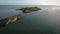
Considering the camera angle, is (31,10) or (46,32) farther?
(31,10)

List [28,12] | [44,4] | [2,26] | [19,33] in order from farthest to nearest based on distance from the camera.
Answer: [44,4]
[28,12]
[2,26]
[19,33]

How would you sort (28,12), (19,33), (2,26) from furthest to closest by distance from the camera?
(28,12) < (2,26) < (19,33)

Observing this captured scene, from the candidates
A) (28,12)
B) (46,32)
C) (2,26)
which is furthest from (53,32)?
(28,12)

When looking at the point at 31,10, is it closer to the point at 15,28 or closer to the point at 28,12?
the point at 28,12

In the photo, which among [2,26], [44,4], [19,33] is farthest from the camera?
[44,4]

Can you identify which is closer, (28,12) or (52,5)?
(28,12)

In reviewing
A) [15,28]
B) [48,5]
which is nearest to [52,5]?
[48,5]

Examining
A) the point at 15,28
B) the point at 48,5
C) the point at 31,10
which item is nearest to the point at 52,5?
the point at 48,5

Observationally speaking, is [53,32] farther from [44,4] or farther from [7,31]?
[44,4]

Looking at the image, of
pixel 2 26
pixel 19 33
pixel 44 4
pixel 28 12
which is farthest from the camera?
pixel 44 4
